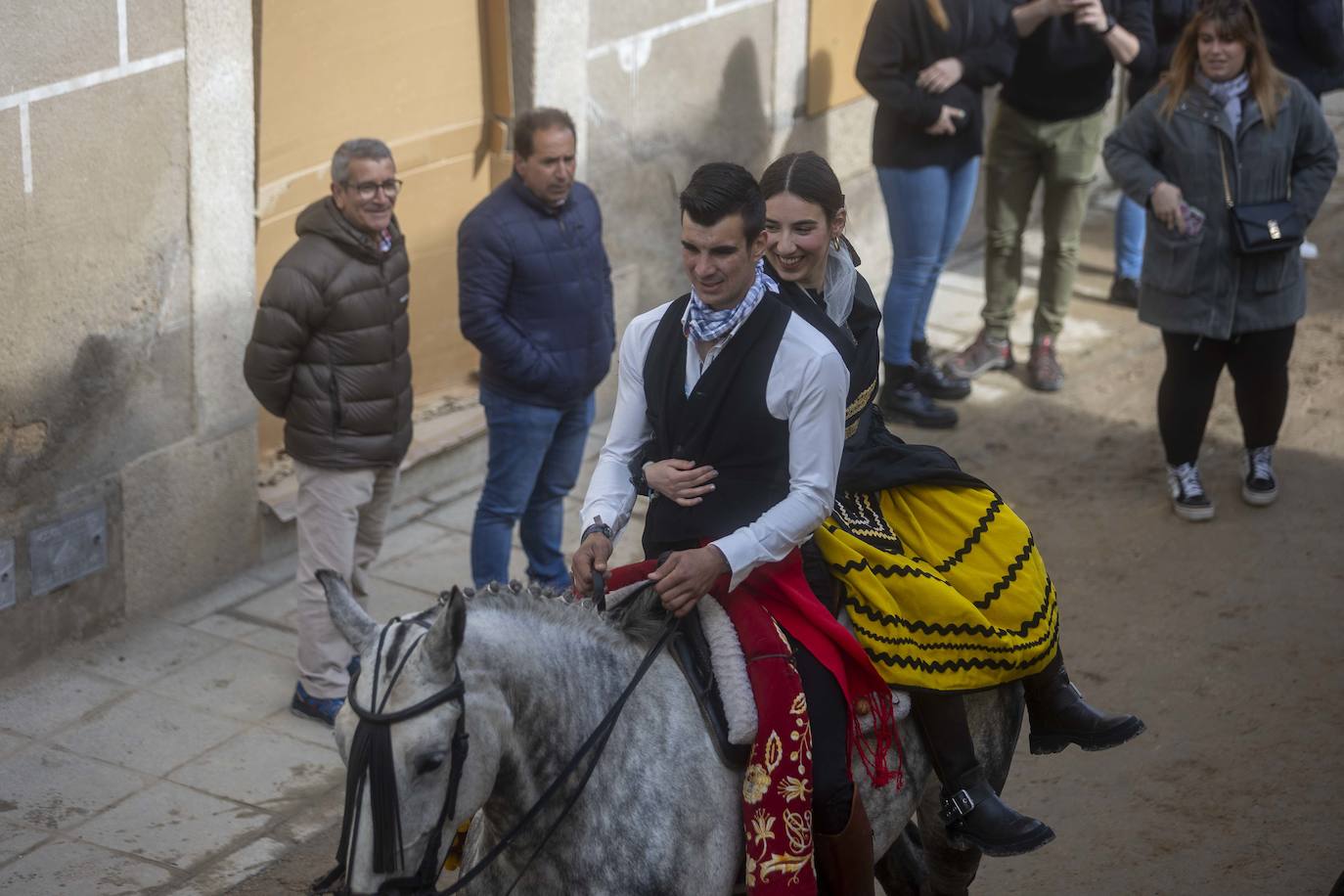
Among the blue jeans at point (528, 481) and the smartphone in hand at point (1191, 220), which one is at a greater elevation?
the smartphone in hand at point (1191, 220)

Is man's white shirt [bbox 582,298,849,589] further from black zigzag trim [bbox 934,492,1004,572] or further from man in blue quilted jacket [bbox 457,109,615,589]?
man in blue quilted jacket [bbox 457,109,615,589]

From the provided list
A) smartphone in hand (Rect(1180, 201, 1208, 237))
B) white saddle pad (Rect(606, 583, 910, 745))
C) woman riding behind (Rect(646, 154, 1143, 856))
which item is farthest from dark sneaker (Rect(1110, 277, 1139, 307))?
white saddle pad (Rect(606, 583, 910, 745))

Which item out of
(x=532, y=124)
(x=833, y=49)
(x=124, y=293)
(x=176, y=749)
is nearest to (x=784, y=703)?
(x=176, y=749)

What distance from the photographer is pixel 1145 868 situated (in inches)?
234

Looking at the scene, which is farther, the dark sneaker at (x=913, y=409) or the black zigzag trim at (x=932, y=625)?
the dark sneaker at (x=913, y=409)

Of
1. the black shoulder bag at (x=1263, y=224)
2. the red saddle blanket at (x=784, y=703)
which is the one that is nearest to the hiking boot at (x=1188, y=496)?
the black shoulder bag at (x=1263, y=224)

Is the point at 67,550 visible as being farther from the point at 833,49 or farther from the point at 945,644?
the point at 833,49

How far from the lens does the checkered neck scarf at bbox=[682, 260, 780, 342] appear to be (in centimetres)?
425

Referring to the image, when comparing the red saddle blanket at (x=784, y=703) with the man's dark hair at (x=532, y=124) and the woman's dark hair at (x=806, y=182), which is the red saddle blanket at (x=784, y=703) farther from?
the man's dark hair at (x=532, y=124)

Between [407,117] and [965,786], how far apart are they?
4885mm

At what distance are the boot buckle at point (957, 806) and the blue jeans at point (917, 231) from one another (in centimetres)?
518

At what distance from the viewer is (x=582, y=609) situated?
4.12m

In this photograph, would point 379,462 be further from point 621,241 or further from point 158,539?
point 621,241

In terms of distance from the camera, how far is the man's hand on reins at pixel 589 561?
4.24 m
